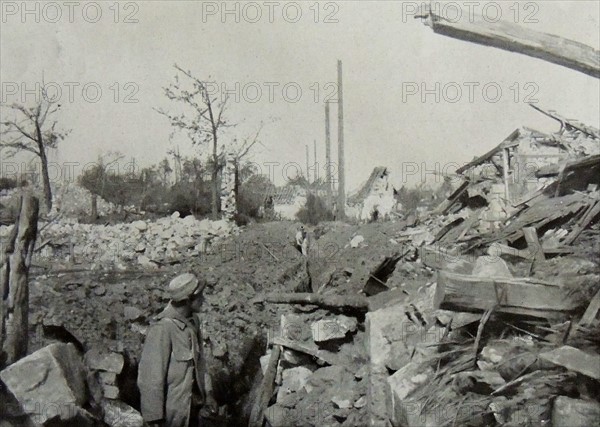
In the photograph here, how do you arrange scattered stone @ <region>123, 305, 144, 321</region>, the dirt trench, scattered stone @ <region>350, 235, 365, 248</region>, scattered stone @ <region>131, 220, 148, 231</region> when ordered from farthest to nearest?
scattered stone @ <region>131, 220, 148, 231</region> < scattered stone @ <region>350, 235, 365, 248</region> < scattered stone @ <region>123, 305, 144, 321</region> < the dirt trench

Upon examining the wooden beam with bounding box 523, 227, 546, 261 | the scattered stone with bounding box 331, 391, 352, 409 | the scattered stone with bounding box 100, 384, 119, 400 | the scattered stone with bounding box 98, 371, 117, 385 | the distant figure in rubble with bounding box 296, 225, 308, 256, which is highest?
the wooden beam with bounding box 523, 227, 546, 261

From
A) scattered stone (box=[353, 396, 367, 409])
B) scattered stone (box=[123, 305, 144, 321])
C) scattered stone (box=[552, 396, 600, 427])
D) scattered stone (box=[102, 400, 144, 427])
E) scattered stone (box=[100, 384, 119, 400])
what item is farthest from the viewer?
scattered stone (box=[123, 305, 144, 321])

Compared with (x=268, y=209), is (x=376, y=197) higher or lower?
higher

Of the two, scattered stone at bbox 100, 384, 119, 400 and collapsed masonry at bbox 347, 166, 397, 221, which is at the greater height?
collapsed masonry at bbox 347, 166, 397, 221

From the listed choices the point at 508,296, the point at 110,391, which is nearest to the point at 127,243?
the point at 110,391

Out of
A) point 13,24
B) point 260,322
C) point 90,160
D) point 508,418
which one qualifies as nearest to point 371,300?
point 508,418

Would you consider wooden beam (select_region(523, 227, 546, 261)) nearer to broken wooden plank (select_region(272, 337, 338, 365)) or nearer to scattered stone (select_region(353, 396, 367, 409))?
scattered stone (select_region(353, 396, 367, 409))

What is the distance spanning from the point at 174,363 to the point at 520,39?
2677 millimetres

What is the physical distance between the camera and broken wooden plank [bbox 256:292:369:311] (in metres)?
4.50

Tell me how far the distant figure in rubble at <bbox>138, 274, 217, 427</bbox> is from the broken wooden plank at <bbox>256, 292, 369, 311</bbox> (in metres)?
1.68

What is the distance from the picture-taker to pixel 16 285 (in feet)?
10.2

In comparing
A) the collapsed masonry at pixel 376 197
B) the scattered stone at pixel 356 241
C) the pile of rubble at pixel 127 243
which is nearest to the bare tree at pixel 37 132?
the pile of rubble at pixel 127 243

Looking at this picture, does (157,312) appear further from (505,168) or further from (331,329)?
(505,168)

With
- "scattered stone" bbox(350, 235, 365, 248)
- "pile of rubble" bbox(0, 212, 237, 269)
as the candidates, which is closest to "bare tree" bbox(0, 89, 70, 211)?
"pile of rubble" bbox(0, 212, 237, 269)
